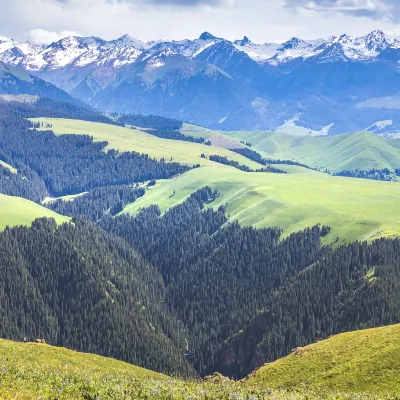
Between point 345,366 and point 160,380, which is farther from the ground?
point 345,366

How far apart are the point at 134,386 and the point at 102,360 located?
79.5m

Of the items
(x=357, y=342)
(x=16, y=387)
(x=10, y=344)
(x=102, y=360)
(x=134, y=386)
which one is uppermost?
(x=16, y=387)

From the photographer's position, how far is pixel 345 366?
121938mm

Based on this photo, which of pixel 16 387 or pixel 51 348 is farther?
pixel 51 348

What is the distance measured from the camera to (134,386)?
308 feet

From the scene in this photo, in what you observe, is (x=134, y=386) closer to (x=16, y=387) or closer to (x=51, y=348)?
(x=16, y=387)

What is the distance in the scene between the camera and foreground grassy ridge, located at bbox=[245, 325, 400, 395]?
11294cm

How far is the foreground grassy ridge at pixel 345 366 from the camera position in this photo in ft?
371

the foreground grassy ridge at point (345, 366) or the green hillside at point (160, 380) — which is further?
the foreground grassy ridge at point (345, 366)

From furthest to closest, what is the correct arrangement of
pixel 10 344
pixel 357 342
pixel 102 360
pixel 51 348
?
pixel 102 360, pixel 51 348, pixel 10 344, pixel 357 342

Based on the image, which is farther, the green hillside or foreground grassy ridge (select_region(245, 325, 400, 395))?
foreground grassy ridge (select_region(245, 325, 400, 395))

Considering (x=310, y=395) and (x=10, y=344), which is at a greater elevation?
(x=310, y=395)

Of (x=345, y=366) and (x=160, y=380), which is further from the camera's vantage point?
(x=345, y=366)

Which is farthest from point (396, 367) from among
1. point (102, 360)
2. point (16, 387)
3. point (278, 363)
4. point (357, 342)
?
point (102, 360)
